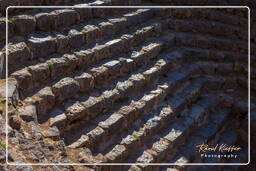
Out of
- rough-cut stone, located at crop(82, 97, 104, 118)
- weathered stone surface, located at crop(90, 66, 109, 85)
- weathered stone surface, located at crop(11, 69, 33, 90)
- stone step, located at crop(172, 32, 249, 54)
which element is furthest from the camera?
stone step, located at crop(172, 32, 249, 54)

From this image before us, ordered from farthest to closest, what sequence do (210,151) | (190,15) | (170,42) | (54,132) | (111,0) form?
(190,15), (170,42), (111,0), (210,151), (54,132)

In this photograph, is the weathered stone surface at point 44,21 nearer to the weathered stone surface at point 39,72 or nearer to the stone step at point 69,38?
the stone step at point 69,38

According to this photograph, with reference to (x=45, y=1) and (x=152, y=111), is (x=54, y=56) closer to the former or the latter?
(x=45, y=1)

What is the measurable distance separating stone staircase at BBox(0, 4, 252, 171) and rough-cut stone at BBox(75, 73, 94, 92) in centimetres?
1

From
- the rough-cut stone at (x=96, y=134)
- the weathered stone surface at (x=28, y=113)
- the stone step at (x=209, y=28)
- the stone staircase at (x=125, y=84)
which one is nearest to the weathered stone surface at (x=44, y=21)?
the stone staircase at (x=125, y=84)

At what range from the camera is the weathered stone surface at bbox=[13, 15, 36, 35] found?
16.1ft

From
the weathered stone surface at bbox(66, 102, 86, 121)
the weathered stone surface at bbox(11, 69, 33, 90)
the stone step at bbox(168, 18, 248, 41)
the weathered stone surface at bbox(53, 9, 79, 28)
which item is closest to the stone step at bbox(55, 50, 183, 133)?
the weathered stone surface at bbox(66, 102, 86, 121)

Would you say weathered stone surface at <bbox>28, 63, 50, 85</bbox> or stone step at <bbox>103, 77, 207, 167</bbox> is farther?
stone step at <bbox>103, 77, 207, 167</bbox>

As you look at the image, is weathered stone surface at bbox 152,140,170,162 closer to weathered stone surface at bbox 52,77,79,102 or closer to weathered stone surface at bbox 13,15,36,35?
weathered stone surface at bbox 52,77,79,102

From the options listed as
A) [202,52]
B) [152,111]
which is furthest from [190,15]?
[152,111]

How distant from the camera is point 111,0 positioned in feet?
21.0

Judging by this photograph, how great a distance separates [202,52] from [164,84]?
1.32 metres

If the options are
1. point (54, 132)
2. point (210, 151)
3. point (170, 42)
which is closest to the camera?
point (54, 132)

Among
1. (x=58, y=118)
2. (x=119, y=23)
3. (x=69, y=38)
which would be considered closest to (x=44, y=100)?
(x=58, y=118)
